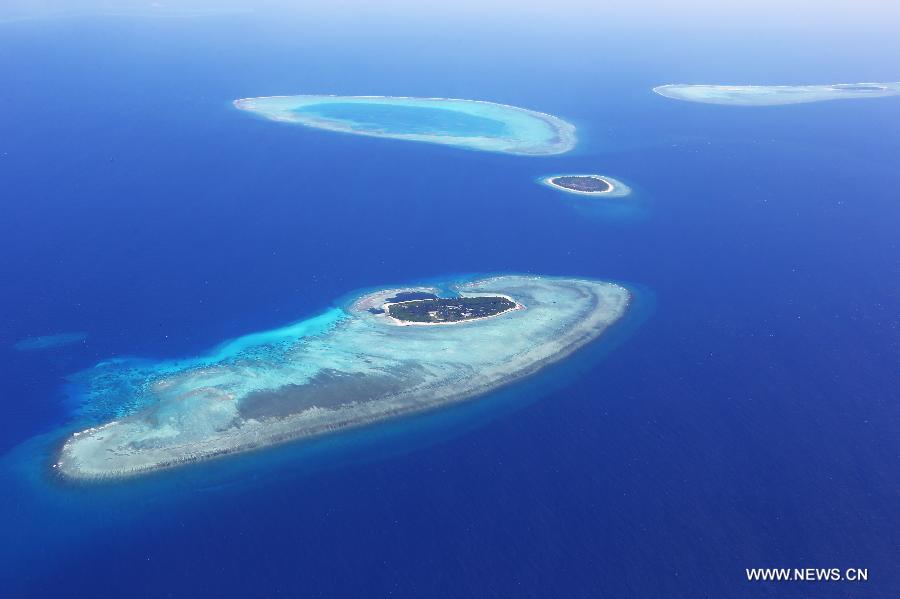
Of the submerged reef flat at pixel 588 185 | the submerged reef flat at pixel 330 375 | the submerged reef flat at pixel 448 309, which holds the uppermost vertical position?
the submerged reef flat at pixel 588 185

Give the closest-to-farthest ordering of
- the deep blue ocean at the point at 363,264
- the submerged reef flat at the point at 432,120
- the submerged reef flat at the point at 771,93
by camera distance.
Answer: the deep blue ocean at the point at 363,264, the submerged reef flat at the point at 432,120, the submerged reef flat at the point at 771,93

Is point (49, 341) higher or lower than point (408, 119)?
lower

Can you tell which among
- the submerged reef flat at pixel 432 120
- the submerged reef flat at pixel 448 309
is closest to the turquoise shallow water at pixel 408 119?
the submerged reef flat at pixel 432 120

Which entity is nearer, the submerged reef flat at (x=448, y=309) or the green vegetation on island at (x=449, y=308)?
the submerged reef flat at (x=448, y=309)

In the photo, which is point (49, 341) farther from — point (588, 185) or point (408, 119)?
point (408, 119)

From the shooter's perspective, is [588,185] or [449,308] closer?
[449,308]

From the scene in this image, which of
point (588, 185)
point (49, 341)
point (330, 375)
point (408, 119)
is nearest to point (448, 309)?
point (330, 375)

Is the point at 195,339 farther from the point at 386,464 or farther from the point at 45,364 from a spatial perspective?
the point at 386,464

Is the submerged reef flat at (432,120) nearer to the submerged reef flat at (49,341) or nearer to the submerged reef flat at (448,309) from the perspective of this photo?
the submerged reef flat at (448,309)
